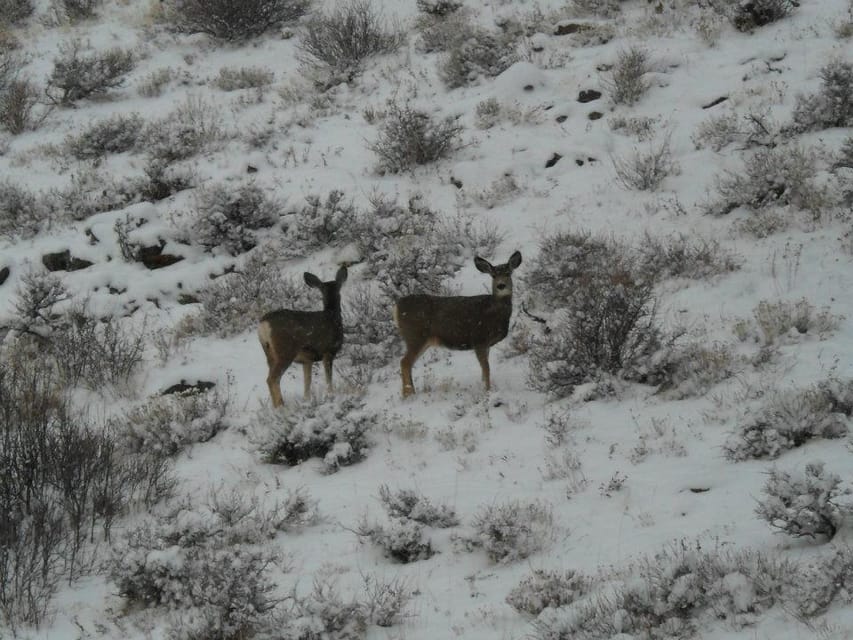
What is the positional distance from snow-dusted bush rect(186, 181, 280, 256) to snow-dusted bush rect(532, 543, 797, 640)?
9942 millimetres

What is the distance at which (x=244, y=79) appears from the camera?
19.0 m

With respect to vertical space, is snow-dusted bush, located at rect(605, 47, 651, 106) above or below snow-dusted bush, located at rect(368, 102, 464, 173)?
above

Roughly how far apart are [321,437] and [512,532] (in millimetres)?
2637

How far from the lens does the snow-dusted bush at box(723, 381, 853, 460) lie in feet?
20.3

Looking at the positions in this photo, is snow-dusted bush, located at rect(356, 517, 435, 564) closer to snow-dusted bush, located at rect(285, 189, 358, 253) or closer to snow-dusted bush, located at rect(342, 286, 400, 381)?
snow-dusted bush, located at rect(342, 286, 400, 381)

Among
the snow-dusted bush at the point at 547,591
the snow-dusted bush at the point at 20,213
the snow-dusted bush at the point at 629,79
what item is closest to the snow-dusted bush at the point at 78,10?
the snow-dusted bush at the point at 20,213

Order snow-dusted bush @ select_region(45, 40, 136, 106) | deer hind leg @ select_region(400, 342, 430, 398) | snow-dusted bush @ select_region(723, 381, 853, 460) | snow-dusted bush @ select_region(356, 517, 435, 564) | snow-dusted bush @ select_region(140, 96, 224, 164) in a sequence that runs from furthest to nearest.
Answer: snow-dusted bush @ select_region(45, 40, 136, 106)
snow-dusted bush @ select_region(140, 96, 224, 164)
deer hind leg @ select_region(400, 342, 430, 398)
snow-dusted bush @ select_region(723, 381, 853, 460)
snow-dusted bush @ select_region(356, 517, 435, 564)

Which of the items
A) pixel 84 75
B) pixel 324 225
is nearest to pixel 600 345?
pixel 324 225

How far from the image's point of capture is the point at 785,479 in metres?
5.04

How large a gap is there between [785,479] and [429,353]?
18.7 feet

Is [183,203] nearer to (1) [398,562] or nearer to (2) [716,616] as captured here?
(1) [398,562]

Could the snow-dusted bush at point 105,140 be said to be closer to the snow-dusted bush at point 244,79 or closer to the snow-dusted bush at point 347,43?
the snow-dusted bush at point 244,79

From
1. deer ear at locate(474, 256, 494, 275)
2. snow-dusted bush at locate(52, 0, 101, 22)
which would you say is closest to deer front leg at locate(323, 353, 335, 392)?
deer ear at locate(474, 256, 494, 275)

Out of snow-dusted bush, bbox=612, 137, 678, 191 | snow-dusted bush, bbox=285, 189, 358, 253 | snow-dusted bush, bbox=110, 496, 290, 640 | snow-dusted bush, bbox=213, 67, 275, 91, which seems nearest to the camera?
snow-dusted bush, bbox=110, 496, 290, 640
